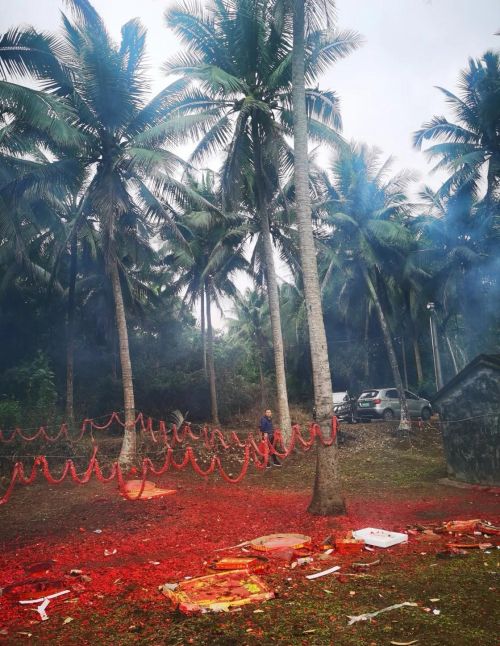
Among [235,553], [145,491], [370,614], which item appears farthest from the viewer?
[145,491]

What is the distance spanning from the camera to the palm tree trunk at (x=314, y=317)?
8.79 m

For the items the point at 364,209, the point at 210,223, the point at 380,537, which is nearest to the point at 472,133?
the point at 364,209

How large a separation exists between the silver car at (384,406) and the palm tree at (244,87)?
9.63 metres

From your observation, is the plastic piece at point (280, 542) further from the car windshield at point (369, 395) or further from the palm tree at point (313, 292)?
the car windshield at point (369, 395)

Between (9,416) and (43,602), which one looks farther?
(9,416)

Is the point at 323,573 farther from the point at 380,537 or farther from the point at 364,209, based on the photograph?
the point at 364,209

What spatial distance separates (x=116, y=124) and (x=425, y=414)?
771 inches

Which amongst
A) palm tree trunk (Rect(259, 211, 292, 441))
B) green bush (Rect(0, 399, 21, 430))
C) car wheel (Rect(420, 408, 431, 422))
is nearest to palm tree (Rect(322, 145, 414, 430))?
car wheel (Rect(420, 408, 431, 422))

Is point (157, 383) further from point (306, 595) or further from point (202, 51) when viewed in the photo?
point (306, 595)

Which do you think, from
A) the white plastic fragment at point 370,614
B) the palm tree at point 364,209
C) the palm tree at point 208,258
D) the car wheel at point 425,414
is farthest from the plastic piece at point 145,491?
the car wheel at point 425,414

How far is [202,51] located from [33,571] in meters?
14.3

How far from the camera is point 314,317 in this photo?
9281 millimetres

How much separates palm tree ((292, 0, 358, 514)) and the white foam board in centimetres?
172

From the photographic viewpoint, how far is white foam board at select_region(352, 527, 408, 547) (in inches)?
261
